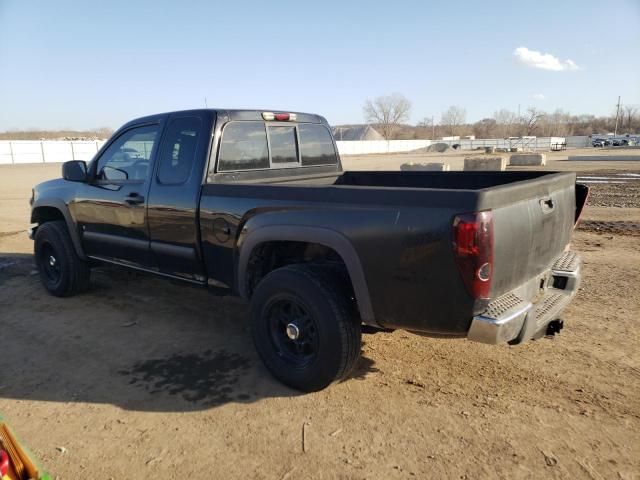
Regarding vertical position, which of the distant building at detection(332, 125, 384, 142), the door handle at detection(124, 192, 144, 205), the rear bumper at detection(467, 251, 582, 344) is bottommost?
the rear bumper at detection(467, 251, 582, 344)

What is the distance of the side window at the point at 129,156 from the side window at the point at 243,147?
0.76 metres

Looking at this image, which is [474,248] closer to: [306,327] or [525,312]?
[525,312]

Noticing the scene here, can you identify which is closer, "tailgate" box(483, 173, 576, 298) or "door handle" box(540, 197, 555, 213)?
"tailgate" box(483, 173, 576, 298)

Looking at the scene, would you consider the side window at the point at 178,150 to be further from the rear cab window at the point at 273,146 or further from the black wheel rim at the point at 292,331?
the black wheel rim at the point at 292,331

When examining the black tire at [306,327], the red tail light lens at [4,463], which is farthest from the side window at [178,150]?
the red tail light lens at [4,463]

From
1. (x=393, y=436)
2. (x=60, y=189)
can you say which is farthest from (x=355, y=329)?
(x=60, y=189)

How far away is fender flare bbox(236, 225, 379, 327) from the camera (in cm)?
294

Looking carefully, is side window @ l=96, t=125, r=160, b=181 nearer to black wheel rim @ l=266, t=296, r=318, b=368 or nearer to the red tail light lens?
black wheel rim @ l=266, t=296, r=318, b=368

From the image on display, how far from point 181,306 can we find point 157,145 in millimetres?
1780

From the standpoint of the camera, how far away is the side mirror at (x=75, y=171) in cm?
484

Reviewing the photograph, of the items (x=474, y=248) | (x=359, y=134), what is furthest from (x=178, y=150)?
(x=359, y=134)

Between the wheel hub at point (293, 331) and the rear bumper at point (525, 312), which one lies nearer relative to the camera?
the rear bumper at point (525, 312)

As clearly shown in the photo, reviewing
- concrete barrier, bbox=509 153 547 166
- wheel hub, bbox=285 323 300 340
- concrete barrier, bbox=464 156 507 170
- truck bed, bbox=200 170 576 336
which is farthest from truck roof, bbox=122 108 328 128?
concrete barrier, bbox=509 153 547 166

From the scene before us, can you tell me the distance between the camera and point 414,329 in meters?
2.87
